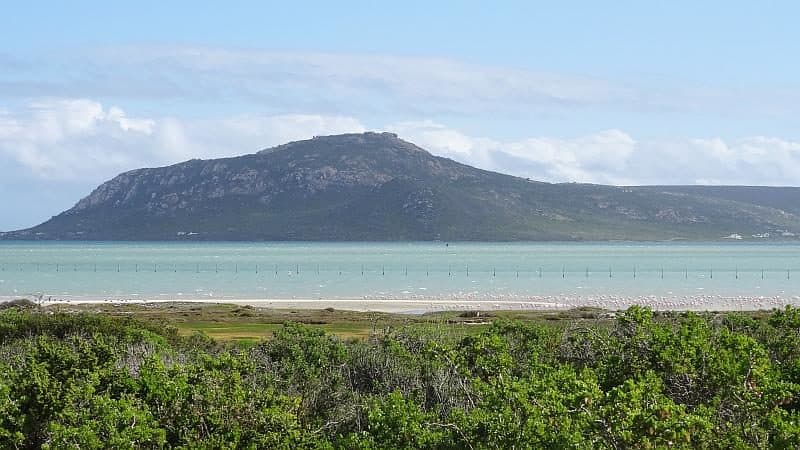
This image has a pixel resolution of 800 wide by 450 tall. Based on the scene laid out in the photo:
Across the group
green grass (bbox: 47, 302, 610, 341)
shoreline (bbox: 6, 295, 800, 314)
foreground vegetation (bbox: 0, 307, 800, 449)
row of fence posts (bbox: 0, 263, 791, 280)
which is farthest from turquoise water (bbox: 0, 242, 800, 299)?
foreground vegetation (bbox: 0, 307, 800, 449)

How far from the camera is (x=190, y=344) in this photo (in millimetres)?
24953

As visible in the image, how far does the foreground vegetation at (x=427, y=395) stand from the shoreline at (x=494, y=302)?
127 feet

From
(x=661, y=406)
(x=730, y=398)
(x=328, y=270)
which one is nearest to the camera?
(x=661, y=406)

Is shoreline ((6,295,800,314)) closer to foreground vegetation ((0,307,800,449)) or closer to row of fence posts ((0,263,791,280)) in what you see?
row of fence posts ((0,263,791,280))

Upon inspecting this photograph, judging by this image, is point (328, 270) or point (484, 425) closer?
point (484, 425)

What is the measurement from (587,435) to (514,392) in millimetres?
1460

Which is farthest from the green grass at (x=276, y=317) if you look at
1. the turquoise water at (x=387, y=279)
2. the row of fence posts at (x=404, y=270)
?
the row of fence posts at (x=404, y=270)

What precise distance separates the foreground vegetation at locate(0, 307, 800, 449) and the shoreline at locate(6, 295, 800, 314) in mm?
38564

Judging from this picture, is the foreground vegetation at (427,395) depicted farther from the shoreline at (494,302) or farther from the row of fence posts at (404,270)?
the row of fence posts at (404,270)

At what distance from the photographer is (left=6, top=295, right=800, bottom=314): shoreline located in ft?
197

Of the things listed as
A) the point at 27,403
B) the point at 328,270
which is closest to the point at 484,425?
the point at 27,403

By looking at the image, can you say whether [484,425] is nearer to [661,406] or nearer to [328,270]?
[661,406]

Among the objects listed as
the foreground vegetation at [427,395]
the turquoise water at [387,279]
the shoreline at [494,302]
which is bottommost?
the shoreline at [494,302]

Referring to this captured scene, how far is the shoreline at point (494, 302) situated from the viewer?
59.9 metres
